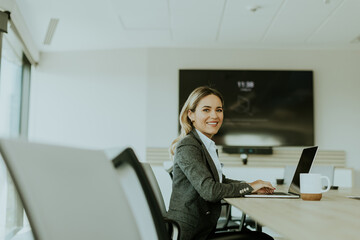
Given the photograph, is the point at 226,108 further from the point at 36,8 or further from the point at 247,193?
the point at 247,193

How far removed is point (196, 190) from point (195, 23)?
3.23 meters

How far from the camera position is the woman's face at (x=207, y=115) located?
210 centimetres

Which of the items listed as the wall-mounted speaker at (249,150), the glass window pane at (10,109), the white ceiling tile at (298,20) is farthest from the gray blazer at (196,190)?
the wall-mounted speaker at (249,150)

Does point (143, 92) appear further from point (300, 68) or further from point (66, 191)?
point (66, 191)

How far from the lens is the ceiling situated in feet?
13.5

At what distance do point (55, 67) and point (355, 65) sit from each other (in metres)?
4.19

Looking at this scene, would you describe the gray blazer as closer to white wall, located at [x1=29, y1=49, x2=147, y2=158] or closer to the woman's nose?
the woman's nose

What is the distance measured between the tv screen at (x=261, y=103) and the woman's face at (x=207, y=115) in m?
3.34

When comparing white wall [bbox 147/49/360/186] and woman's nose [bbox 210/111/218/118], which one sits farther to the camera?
white wall [bbox 147/49/360/186]

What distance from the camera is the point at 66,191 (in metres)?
0.65

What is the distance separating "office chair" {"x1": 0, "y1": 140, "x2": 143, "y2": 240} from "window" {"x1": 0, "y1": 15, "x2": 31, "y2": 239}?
327 centimetres

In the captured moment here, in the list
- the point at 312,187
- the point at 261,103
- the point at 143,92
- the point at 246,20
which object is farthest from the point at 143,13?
the point at 312,187

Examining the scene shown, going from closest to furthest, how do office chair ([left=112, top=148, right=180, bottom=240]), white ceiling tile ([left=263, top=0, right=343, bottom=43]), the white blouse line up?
office chair ([left=112, top=148, right=180, bottom=240]) → the white blouse → white ceiling tile ([left=263, top=0, right=343, bottom=43])

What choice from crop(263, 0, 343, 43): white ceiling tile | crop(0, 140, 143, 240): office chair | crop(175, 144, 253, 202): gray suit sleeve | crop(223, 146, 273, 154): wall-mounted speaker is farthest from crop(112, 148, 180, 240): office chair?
crop(223, 146, 273, 154): wall-mounted speaker
